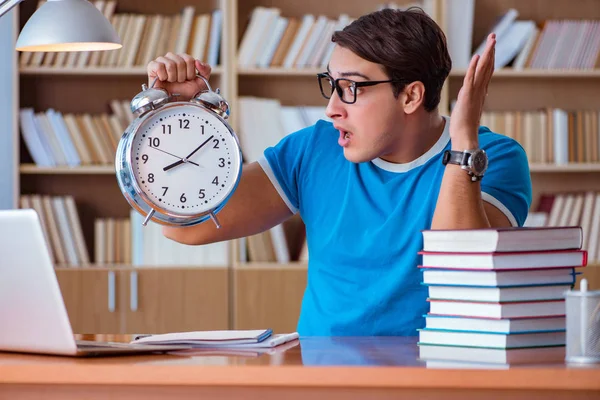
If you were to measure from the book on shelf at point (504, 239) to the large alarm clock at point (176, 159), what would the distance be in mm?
439

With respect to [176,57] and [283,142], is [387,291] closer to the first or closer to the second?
[283,142]

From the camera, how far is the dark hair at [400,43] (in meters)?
1.89

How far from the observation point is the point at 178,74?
1.69 meters

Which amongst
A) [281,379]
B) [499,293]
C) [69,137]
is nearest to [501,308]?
[499,293]

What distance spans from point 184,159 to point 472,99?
0.56 m

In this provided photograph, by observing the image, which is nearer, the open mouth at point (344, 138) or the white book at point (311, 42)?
the open mouth at point (344, 138)

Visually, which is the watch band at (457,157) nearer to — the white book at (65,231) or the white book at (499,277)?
the white book at (499,277)

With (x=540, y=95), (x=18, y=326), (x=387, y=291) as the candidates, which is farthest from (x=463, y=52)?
(x=18, y=326)

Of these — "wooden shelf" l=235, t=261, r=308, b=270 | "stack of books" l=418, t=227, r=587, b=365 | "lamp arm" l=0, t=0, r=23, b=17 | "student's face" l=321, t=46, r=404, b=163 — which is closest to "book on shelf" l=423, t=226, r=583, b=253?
"stack of books" l=418, t=227, r=587, b=365

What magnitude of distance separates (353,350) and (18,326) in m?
0.51

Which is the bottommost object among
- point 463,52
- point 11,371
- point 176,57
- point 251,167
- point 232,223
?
point 11,371

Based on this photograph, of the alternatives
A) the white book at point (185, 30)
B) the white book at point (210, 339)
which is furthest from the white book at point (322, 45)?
the white book at point (210, 339)

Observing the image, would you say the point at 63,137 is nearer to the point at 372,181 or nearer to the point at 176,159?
the point at 372,181

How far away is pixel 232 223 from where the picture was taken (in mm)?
2012
